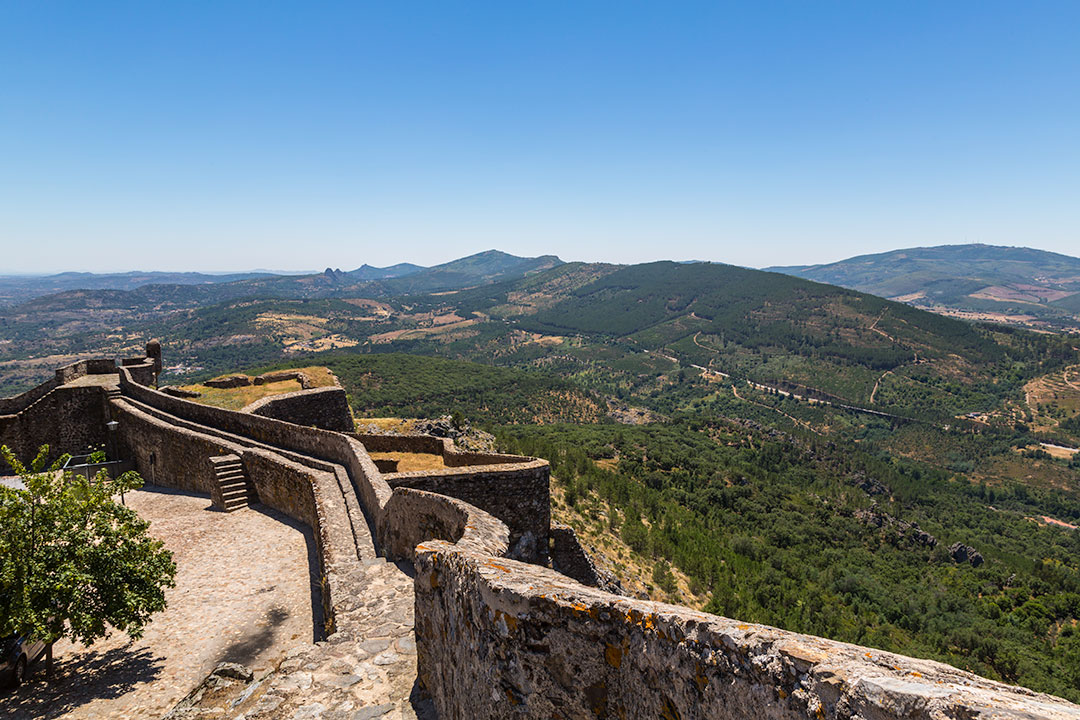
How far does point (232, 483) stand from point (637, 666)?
15948 mm

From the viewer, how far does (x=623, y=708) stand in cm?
350

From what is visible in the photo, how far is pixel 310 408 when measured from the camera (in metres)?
21.6

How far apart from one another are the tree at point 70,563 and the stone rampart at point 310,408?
1192 cm

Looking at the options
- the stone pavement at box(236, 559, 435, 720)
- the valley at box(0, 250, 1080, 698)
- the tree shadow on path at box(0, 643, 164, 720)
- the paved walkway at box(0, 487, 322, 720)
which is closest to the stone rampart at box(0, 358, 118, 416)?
the valley at box(0, 250, 1080, 698)

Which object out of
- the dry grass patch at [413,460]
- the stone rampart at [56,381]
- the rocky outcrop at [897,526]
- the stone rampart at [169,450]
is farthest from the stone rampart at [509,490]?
the rocky outcrop at [897,526]

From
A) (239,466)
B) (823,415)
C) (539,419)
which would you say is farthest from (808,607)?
(823,415)

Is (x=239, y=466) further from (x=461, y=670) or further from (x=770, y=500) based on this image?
(x=770, y=500)

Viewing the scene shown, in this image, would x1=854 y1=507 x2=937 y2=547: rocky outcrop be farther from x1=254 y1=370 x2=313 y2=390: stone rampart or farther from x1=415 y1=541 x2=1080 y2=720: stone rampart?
x1=415 y1=541 x2=1080 y2=720: stone rampart

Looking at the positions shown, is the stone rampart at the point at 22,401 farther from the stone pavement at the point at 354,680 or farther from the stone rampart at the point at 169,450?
the stone pavement at the point at 354,680

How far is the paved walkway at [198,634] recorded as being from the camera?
7.78 m

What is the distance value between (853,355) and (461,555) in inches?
8971

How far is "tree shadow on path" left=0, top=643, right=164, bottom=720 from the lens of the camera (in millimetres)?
7637

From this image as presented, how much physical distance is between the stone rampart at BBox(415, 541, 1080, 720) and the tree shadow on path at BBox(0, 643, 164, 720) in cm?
603

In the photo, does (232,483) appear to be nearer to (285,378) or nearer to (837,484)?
(285,378)
